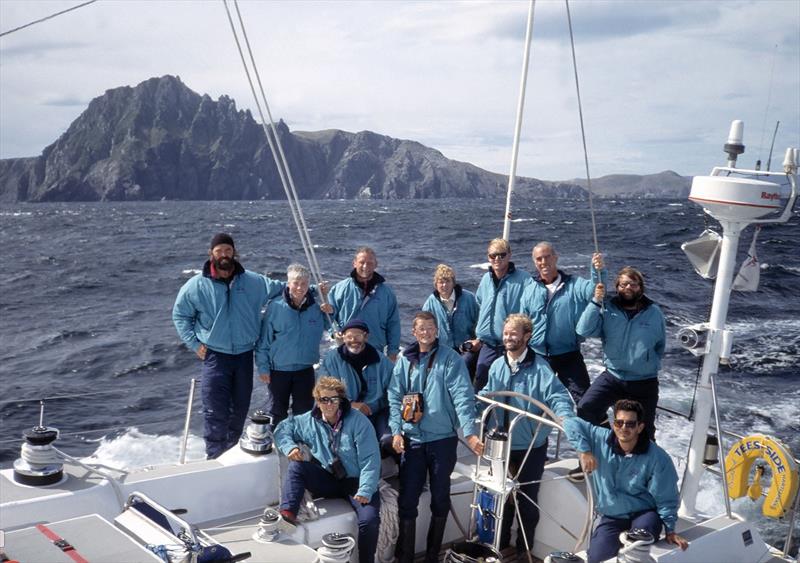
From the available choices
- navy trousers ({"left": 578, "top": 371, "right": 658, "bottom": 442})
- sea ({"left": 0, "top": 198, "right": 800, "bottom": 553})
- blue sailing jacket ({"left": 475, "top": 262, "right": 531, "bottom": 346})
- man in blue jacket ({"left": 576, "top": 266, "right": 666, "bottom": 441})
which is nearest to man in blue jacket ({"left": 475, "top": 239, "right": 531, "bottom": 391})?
blue sailing jacket ({"left": 475, "top": 262, "right": 531, "bottom": 346})

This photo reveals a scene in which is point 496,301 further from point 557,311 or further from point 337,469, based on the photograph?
point 337,469

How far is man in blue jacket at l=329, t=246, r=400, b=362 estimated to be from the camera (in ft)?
19.9

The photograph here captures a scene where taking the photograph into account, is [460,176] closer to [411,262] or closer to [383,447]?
[411,262]

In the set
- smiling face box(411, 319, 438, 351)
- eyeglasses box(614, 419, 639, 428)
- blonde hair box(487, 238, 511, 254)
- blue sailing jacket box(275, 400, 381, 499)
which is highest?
blonde hair box(487, 238, 511, 254)

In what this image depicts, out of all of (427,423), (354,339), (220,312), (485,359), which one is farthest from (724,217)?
(220,312)

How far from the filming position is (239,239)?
164 ft

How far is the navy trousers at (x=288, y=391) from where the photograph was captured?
5.88 meters

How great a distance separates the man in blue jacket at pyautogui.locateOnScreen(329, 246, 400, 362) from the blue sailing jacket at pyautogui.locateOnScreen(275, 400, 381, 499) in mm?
1350

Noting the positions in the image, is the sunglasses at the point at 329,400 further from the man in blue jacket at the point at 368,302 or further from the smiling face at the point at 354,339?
the man in blue jacket at the point at 368,302

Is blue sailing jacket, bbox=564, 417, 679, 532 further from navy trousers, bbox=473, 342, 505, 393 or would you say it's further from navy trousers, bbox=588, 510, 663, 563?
navy trousers, bbox=473, 342, 505, 393

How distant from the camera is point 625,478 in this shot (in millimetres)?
4363

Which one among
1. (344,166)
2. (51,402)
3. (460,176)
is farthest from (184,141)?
(51,402)

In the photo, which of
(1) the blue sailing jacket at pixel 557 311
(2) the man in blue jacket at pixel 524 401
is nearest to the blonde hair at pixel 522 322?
(2) the man in blue jacket at pixel 524 401

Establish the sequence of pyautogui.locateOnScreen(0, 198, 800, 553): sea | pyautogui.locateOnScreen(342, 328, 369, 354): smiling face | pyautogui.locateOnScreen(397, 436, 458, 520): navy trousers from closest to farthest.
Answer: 1. pyautogui.locateOnScreen(397, 436, 458, 520): navy trousers
2. pyautogui.locateOnScreen(342, 328, 369, 354): smiling face
3. pyautogui.locateOnScreen(0, 198, 800, 553): sea
